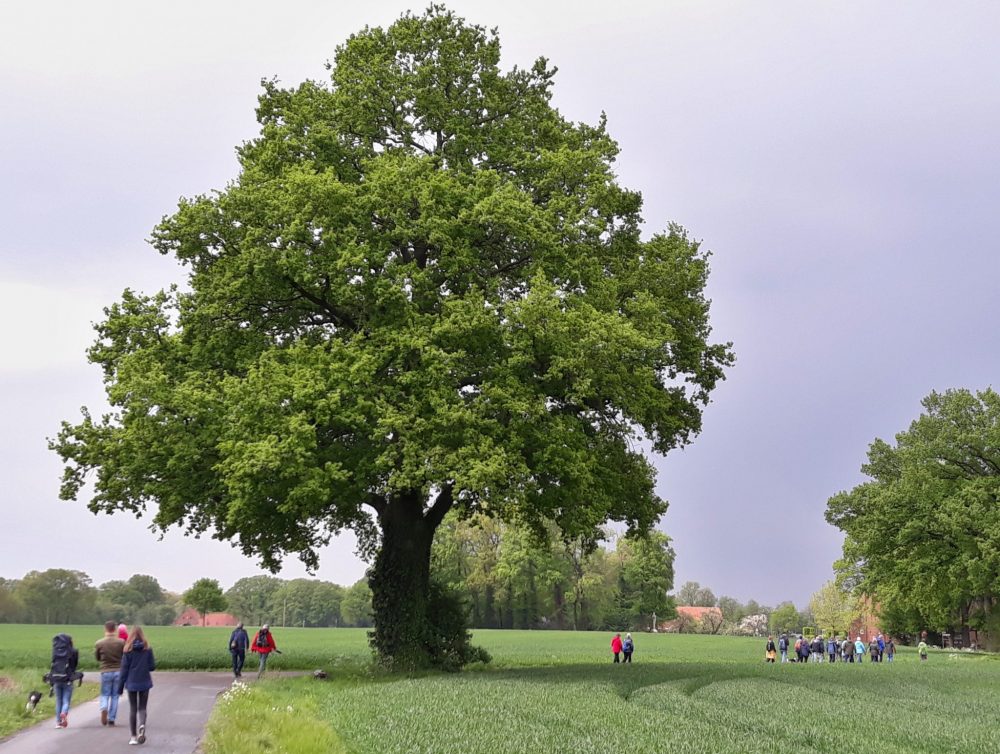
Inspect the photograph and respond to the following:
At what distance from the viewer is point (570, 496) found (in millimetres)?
26297

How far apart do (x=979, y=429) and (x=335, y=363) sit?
4922 centimetres

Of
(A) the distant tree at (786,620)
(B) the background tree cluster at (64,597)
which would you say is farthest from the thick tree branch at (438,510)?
(A) the distant tree at (786,620)

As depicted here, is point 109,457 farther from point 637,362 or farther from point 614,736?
point 614,736

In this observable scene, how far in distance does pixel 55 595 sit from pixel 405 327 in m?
116

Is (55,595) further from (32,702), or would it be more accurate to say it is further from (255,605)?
(32,702)

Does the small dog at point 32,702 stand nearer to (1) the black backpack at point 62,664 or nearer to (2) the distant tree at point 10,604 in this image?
(1) the black backpack at point 62,664

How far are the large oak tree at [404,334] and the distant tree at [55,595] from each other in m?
106

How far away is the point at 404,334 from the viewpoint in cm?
2677

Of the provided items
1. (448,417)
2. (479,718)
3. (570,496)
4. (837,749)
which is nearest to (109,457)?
(448,417)

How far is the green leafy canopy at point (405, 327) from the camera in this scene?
25.6m

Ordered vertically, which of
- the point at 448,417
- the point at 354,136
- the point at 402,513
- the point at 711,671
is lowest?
the point at 711,671

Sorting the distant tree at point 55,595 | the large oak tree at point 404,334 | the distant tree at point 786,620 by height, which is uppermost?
the large oak tree at point 404,334

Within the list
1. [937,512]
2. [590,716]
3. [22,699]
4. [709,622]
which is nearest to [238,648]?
[22,699]

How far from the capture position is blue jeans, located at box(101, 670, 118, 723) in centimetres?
1742
